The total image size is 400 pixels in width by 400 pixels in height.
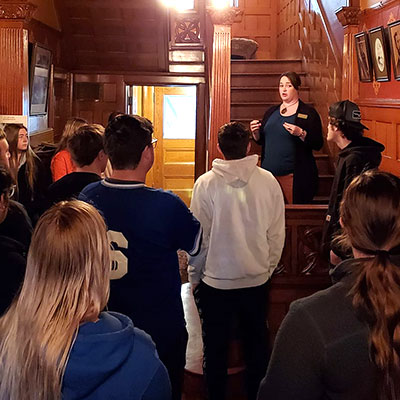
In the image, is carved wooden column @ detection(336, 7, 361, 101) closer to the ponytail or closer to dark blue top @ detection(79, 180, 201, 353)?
dark blue top @ detection(79, 180, 201, 353)

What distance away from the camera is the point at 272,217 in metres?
3.22

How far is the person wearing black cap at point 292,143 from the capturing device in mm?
4641

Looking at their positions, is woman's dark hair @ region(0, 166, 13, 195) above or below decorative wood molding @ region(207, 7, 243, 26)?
below

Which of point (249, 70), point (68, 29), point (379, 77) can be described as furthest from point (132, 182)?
point (68, 29)

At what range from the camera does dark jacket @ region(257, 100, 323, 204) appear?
15.2 ft

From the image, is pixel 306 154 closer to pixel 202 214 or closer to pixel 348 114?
pixel 348 114

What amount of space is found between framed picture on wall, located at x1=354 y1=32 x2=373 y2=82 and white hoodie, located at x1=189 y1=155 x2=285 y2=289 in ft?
9.20

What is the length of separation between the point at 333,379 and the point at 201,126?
27.9ft

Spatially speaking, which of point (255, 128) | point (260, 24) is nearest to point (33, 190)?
point (255, 128)

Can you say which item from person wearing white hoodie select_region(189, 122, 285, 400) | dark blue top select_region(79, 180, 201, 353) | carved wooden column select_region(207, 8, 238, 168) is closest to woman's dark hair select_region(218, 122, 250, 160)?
person wearing white hoodie select_region(189, 122, 285, 400)

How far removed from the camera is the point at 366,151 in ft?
11.2

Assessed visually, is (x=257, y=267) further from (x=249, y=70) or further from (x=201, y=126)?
(x=201, y=126)

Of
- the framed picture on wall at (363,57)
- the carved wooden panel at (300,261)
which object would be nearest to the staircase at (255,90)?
the framed picture on wall at (363,57)

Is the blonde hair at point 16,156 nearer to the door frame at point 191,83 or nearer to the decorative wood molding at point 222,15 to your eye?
the decorative wood molding at point 222,15
